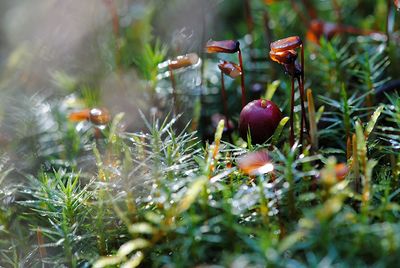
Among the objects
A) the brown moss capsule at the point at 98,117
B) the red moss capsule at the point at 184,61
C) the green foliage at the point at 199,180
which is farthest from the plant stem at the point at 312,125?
the brown moss capsule at the point at 98,117

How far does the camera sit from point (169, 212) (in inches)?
32.9

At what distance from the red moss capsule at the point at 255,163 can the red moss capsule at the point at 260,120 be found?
0.05 meters

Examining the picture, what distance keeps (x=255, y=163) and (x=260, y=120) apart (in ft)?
0.36

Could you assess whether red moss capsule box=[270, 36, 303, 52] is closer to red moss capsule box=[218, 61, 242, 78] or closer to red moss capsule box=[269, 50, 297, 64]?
red moss capsule box=[269, 50, 297, 64]

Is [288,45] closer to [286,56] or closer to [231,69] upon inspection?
[286,56]

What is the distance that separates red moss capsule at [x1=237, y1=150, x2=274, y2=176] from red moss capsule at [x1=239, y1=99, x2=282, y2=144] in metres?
0.05

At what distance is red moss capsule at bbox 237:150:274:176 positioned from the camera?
2.99ft

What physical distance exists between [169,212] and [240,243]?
0.12m

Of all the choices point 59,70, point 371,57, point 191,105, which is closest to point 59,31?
point 59,70

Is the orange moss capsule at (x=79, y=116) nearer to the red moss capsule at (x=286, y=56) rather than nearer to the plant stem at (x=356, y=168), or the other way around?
the red moss capsule at (x=286, y=56)

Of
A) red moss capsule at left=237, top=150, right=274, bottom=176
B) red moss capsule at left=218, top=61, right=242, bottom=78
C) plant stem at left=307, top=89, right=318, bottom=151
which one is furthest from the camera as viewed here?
red moss capsule at left=218, top=61, right=242, bottom=78

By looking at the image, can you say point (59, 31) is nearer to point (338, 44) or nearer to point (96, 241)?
point (338, 44)

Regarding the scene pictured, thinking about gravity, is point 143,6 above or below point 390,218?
above

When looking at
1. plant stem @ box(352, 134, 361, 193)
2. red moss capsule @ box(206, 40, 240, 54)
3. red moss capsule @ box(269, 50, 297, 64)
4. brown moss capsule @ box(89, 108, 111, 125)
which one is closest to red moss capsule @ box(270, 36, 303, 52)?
red moss capsule @ box(269, 50, 297, 64)
